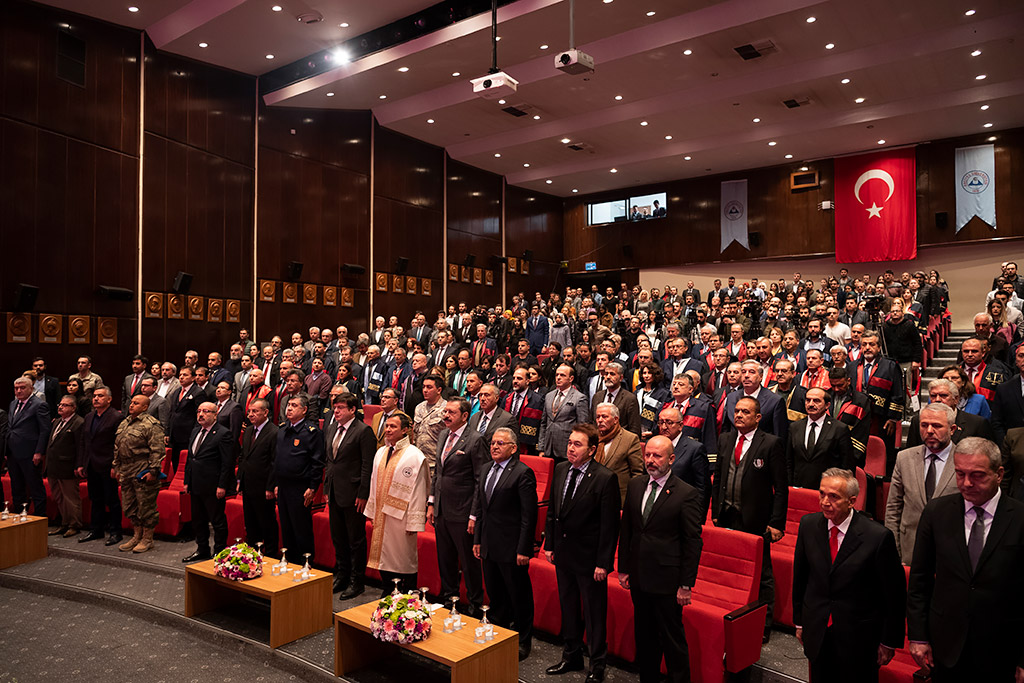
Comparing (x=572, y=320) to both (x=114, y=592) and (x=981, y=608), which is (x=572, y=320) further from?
(x=981, y=608)

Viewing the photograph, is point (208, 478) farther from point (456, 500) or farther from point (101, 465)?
point (456, 500)

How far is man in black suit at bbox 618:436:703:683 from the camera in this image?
10.3 ft

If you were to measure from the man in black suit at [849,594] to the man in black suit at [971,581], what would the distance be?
85mm

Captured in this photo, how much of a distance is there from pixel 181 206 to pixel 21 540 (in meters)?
6.04

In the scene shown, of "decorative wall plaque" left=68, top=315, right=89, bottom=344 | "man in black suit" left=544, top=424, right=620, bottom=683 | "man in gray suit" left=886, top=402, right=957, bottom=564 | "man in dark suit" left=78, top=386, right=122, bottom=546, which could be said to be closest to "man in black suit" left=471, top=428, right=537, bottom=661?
"man in black suit" left=544, top=424, right=620, bottom=683

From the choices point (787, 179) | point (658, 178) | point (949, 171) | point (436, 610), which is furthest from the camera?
point (658, 178)

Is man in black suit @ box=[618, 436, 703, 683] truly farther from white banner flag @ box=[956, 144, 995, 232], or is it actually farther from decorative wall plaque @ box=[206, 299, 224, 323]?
white banner flag @ box=[956, 144, 995, 232]

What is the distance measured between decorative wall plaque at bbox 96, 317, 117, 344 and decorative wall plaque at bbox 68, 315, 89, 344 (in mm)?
162

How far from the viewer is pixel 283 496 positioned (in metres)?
4.97

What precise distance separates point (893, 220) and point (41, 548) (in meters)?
15.2

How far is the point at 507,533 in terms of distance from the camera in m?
3.79

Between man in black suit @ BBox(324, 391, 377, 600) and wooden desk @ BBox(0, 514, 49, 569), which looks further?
wooden desk @ BBox(0, 514, 49, 569)

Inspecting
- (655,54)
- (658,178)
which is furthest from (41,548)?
(658,178)

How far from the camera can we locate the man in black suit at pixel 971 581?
7.77 ft
